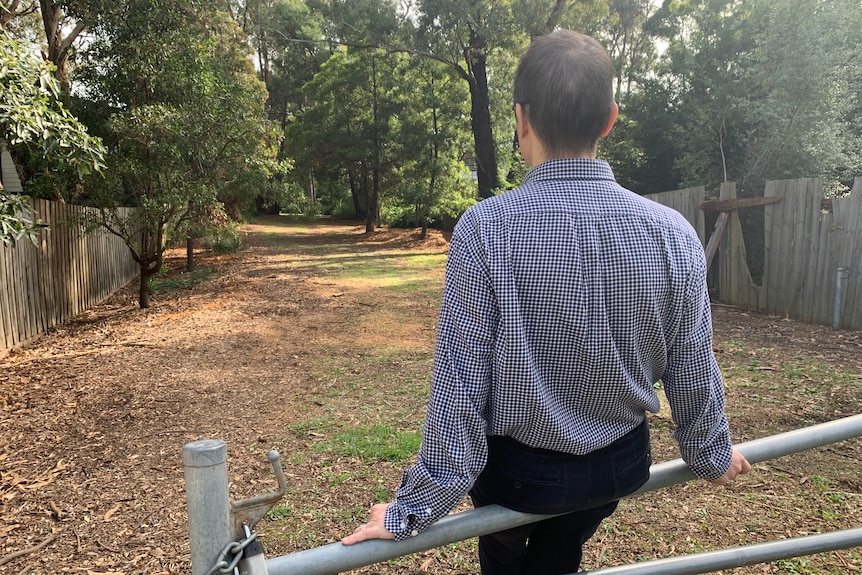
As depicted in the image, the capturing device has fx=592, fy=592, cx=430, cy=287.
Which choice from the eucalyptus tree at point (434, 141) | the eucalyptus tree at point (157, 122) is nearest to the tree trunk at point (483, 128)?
the eucalyptus tree at point (434, 141)

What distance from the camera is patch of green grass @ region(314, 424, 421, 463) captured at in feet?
14.0

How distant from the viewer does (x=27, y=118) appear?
4594mm

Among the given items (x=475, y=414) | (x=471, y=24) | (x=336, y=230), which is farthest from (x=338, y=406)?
(x=336, y=230)

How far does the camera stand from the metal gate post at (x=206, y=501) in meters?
1.07

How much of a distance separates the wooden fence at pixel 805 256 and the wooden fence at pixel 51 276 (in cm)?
888

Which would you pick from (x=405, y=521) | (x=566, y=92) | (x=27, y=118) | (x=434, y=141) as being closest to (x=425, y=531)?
(x=405, y=521)

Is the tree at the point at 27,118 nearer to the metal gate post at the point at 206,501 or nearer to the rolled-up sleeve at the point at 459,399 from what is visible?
the metal gate post at the point at 206,501

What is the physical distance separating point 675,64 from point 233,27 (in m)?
11.8

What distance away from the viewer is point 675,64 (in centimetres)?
1279

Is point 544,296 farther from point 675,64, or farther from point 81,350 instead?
point 675,64

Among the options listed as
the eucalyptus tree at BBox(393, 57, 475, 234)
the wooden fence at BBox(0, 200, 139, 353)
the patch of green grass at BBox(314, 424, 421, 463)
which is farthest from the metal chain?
the eucalyptus tree at BBox(393, 57, 475, 234)

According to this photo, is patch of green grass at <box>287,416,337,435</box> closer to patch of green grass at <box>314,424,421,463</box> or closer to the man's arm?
patch of green grass at <box>314,424,421,463</box>

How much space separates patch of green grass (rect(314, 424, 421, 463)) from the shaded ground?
11 centimetres

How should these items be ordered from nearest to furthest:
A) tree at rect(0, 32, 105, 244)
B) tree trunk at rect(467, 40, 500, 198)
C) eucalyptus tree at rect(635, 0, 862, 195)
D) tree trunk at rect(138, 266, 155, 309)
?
tree at rect(0, 32, 105, 244) → eucalyptus tree at rect(635, 0, 862, 195) → tree trunk at rect(138, 266, 155, 309) → tree trunk at rect(467, 40, 500, 198)
